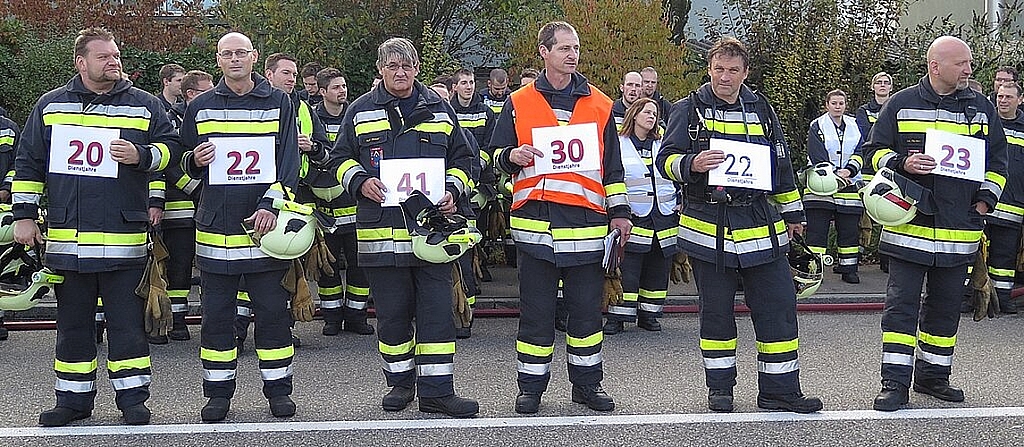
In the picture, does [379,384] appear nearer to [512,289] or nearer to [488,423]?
[488,423]

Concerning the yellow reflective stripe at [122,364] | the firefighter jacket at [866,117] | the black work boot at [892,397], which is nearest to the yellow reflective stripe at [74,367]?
the yellow reflective stripe at [122,364]

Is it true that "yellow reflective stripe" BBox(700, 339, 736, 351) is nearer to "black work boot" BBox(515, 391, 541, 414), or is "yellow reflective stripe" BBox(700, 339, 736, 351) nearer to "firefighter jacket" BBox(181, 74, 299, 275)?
"black work boot" BBox(515, 391, 541, 414)

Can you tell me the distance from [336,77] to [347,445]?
3822 millimetres

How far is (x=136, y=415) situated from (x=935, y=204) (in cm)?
449

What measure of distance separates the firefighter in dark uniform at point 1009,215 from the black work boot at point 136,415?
6.88 m

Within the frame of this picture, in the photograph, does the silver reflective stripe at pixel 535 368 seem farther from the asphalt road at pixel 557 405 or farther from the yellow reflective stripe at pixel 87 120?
the yellow reflective stripe at pixel 87 120

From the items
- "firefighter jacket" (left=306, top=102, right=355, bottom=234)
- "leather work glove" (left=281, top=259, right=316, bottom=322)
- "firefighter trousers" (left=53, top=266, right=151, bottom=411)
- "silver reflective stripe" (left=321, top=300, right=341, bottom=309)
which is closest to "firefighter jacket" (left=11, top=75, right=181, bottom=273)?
"firefighter trousers" (left=53, top=266, right=151, bottom=411)

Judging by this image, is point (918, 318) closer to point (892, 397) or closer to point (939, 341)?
point (939, 341)

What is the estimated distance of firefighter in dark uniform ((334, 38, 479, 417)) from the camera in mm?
6145

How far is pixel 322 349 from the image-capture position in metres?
8.03

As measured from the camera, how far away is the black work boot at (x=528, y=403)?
618cm

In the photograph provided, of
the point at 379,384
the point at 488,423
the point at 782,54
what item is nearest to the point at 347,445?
the point at 488,423

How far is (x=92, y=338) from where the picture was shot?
602 centimetres

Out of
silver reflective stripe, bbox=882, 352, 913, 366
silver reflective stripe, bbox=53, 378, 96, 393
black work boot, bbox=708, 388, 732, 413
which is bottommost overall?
black work boot, bbox=708, 388, 732, 413
